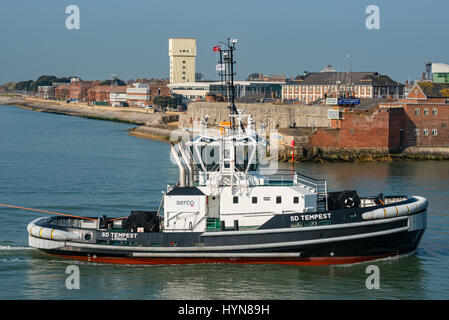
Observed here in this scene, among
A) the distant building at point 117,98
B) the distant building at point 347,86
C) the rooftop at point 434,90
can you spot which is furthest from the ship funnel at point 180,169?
the distant building at point 117,98

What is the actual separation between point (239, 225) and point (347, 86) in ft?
179

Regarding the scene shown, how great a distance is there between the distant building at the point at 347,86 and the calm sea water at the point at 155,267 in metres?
29.8

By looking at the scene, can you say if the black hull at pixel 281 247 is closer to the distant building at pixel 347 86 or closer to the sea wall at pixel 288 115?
the sea wall at pixel 288 115

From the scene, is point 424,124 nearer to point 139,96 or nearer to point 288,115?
point 288,115

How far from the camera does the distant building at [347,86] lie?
7556 cm

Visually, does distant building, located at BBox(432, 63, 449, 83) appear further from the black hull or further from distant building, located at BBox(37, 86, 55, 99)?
distant building, located at BBox(37, 86, 55, 99)

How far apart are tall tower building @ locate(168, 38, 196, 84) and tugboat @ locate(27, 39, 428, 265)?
462ft

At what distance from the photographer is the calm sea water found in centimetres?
1861

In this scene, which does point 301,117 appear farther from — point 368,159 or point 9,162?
point 9,162

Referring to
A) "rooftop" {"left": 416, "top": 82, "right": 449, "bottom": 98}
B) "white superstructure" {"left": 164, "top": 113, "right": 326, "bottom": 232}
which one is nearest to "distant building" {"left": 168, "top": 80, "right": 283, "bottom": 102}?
"rooftop" {"left": 416, "top": 82, "right": 449, "bottom": 98}

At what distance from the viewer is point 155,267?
20.5 metres

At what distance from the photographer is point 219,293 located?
60.5 feet
